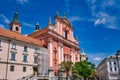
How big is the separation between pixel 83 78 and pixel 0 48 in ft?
95.3

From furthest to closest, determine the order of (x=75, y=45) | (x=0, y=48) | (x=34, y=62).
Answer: (x=75, y=45), (x=34, y=62), (x=0, y=48)

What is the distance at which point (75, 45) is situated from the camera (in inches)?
2228

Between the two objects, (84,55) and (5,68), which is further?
(84,55)

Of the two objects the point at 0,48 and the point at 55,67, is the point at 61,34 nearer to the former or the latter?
the point at 55,67

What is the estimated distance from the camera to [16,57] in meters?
34.7

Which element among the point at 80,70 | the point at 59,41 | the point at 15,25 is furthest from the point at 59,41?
the point at 15,25

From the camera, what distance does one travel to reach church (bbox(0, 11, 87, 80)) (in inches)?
1297

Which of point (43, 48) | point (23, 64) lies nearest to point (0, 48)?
point (23, 64)

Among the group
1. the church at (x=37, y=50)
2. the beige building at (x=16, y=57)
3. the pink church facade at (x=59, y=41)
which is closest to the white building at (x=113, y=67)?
the pink church facade at (x=59, y=41)

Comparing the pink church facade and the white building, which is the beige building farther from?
the white building

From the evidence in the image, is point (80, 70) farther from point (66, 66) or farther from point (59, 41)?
point (59, 41)

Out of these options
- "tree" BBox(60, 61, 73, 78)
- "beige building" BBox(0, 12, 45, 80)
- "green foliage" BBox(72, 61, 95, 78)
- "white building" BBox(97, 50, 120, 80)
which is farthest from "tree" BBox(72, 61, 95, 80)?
"white building" BBox(97, 50, 120, 80)

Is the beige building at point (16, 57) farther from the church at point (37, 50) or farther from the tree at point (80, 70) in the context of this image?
the tree at point (80, 70)

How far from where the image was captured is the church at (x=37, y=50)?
32.9m
